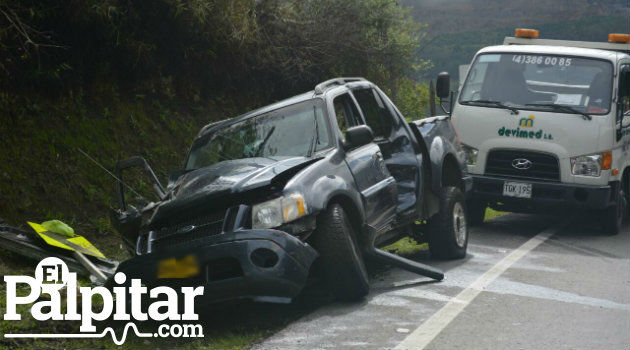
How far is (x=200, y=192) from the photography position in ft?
22.6

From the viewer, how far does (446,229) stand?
378 inches

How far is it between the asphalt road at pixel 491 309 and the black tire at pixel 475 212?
216 centimetres

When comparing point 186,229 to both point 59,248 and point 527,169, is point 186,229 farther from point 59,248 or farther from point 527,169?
point 527,169

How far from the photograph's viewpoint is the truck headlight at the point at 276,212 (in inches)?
263

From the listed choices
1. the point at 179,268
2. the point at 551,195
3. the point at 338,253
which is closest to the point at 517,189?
the point at 551,195

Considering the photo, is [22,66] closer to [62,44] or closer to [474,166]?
[62,44]

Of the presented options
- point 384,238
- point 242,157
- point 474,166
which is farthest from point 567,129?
point 242,157

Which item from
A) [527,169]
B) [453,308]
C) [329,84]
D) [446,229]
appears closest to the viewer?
[453,308]

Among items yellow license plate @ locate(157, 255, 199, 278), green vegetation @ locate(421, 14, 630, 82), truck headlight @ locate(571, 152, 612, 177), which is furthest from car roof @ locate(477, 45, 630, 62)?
green vegetation @ locate(421, 14, 630, 82)

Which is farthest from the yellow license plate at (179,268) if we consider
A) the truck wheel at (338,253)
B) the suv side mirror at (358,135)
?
the suv side mirror at (358,135)

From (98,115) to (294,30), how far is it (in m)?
4.53

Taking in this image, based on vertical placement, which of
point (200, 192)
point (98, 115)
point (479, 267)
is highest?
point (98, 115)

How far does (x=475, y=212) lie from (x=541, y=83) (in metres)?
2.01

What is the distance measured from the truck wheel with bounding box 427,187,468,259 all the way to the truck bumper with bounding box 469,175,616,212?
2.59m
